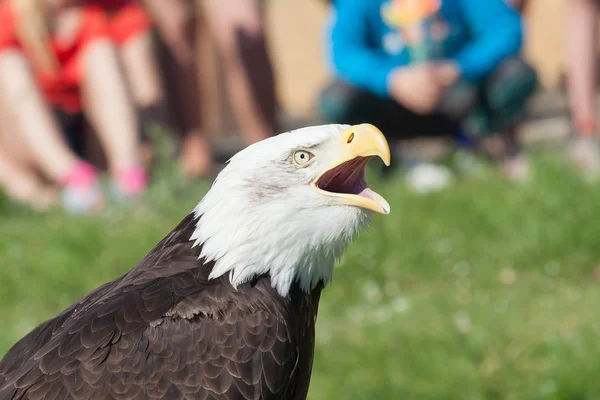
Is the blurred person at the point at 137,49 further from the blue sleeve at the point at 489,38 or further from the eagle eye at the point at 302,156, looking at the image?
the eagle eye at the point at 302,156

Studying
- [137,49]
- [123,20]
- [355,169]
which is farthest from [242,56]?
[355,169]

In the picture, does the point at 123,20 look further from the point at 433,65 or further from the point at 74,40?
the point at 433,65

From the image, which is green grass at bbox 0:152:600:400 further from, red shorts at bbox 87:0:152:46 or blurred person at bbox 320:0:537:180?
red shorts at bbox 87:0:152:46

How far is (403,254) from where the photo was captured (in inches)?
255

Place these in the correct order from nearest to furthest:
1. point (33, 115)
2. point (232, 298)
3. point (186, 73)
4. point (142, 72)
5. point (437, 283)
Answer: point (232, 298) < point (437, 283) < point (33, 115) < point (142, 72) < point (186, 73)

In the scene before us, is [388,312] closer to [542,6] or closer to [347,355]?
[347,355]

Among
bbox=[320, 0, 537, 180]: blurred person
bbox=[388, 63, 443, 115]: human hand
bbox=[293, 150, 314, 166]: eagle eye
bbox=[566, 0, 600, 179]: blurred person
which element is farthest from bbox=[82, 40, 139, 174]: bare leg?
bbox=[293, 150, 314, 166]: eagle eye

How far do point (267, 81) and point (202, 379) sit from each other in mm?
4614

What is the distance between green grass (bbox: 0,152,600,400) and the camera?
5.33 metres

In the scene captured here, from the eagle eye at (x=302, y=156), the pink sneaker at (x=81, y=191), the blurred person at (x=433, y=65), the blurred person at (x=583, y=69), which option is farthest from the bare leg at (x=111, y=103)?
the eagle eye at (x=302, y=156)

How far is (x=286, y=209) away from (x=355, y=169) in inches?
10.1

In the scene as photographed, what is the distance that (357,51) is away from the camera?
7.57 metres

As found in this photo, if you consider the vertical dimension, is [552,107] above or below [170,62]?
below

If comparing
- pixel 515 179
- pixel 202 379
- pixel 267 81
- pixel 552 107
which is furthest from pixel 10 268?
pixel 552 107
